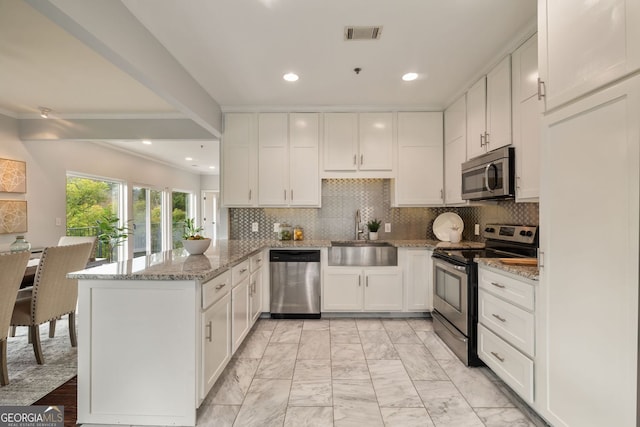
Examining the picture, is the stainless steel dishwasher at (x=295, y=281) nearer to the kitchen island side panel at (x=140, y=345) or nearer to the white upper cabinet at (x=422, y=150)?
the white upper cabinet at (x=422, y=150)

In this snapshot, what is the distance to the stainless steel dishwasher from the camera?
3545mm

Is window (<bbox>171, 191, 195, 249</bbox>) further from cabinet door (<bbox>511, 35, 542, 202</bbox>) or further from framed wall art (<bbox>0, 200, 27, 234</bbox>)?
cabinet door (<bbox>511, 35, 542, 202</bbox>)

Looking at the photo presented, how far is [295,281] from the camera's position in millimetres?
3561

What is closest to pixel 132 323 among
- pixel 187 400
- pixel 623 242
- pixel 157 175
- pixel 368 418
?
pixel 187 400

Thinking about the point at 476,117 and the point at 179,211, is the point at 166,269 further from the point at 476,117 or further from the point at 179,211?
the point at 179,211

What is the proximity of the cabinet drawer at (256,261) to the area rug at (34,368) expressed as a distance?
→ 5.12 ft

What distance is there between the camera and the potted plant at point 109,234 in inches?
220

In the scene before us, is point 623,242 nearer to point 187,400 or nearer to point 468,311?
point 468,311

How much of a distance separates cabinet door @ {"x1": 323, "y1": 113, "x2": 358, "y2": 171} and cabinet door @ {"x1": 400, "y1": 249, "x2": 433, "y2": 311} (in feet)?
4.09

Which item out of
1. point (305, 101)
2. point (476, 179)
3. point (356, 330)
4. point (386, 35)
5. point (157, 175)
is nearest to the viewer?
point (386, 35)

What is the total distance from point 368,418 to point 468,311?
1.15 meters

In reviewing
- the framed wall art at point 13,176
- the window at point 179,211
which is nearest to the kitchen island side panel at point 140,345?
the framed wall art at point 13,176

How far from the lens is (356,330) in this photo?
324cm

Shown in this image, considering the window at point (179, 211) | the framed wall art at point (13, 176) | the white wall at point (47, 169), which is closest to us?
the framed wall art at point (13, 176)
